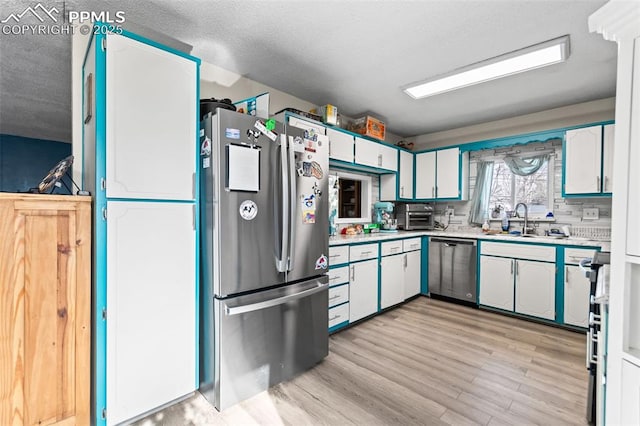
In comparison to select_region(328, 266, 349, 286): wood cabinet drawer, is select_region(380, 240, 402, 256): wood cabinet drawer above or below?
above

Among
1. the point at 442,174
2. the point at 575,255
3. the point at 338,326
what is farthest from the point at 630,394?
the point at 442,174

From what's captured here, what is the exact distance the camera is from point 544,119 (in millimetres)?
3674

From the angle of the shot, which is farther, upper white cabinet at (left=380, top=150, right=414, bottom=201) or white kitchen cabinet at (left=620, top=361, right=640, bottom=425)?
upper white cabinet at (left=380, top=150, right=414, bottom=201)

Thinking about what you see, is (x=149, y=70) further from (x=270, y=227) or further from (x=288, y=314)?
(x=288, y=314)

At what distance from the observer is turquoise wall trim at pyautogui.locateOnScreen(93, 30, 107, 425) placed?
1.49 meters

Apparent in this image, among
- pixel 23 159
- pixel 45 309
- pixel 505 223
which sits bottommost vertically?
pixel 45 309

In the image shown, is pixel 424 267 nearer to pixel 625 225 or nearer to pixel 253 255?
pixel 253 255

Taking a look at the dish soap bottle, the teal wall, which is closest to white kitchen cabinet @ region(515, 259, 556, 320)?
the dish soap bottle

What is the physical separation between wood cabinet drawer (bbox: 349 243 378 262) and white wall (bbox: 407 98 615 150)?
2.49m

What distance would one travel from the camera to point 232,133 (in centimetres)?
177

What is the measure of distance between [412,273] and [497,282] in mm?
995

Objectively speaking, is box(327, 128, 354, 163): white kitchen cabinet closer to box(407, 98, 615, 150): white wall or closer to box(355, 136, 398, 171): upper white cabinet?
box(355, 136, 398, 171): upper white cabinet

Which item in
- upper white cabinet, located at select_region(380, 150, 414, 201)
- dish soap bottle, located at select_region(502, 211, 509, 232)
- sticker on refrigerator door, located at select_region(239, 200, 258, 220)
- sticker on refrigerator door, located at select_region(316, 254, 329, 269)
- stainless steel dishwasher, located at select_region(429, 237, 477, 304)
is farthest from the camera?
upper white cabinet, located at select_region(380, 150, 414, 201)

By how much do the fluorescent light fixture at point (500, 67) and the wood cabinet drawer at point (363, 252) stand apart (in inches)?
67.6
